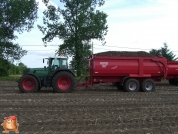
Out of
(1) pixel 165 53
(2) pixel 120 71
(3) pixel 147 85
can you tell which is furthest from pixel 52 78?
(1) pixel 165 53

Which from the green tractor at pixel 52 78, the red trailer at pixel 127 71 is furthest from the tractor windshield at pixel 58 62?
the red trailer at pixel 127 71

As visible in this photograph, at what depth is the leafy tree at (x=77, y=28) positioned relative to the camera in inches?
1415

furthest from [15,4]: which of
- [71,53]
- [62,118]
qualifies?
[62,118]

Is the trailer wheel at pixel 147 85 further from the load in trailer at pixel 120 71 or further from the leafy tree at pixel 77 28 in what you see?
the leafy tree at pixel 77 28

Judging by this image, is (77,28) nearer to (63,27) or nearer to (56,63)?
(63,27)

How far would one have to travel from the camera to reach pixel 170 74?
2259 cm

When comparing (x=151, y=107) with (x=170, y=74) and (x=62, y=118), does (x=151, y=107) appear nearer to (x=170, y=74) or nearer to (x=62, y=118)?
(x=62, y=118)

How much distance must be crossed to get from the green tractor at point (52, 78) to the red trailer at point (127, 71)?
137cm

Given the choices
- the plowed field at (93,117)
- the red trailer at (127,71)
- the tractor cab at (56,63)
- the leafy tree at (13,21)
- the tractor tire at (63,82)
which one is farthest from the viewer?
the leafy tree at (13,21)

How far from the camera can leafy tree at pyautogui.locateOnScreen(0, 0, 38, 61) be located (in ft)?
112

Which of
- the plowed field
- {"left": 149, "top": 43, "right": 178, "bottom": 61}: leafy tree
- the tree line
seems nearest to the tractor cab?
the plowed field

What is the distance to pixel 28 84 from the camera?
55.3 feet

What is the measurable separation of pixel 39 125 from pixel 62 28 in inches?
1154

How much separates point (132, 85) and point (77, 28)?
19.2m
